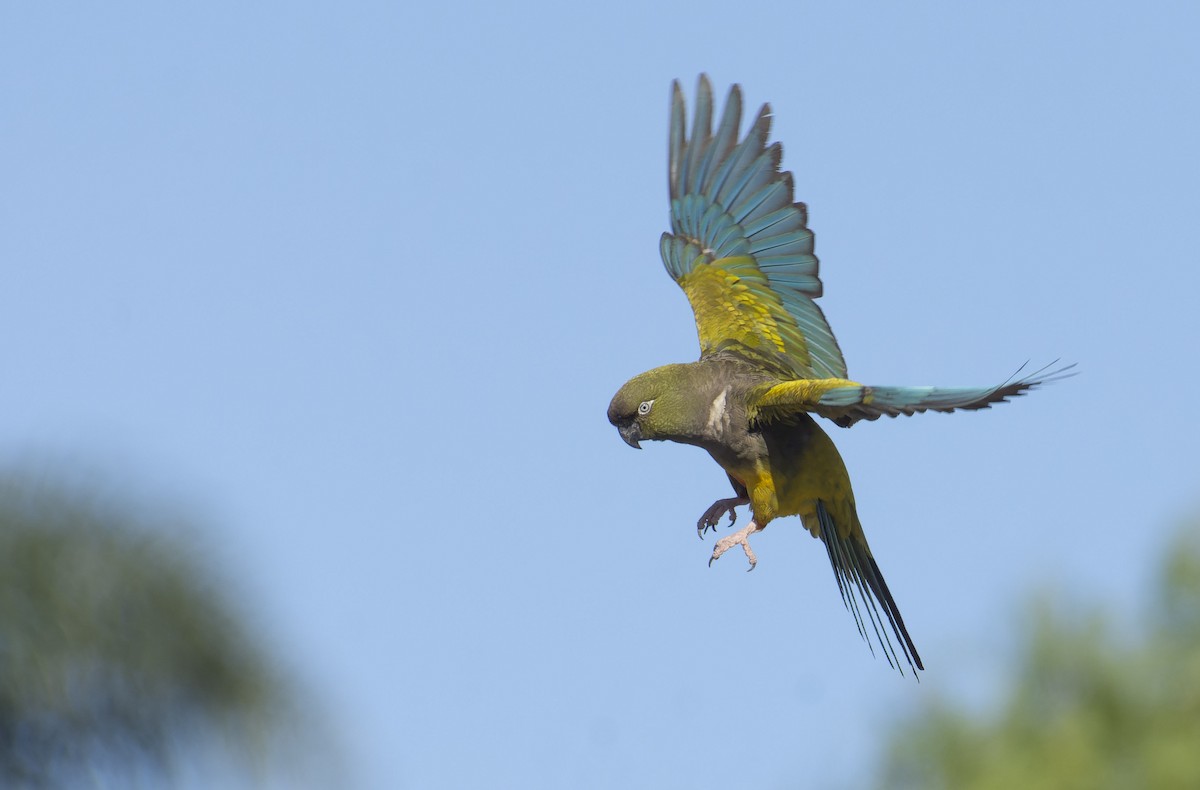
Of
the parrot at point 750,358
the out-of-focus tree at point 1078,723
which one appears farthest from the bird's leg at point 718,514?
the out-of-focus tree at point 1078,723

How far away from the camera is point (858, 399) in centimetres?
618

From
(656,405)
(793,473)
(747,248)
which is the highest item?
(747,248)

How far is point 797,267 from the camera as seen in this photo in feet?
26.0

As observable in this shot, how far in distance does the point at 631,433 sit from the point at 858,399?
1685 millimetres

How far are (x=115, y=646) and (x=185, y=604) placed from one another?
0.35 m

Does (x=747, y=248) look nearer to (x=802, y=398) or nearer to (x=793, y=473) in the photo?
(x=793, y=473)

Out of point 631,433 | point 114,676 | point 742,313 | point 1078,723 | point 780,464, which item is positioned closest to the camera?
point 114,676

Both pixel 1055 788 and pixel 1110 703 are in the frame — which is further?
pixel 1110 703

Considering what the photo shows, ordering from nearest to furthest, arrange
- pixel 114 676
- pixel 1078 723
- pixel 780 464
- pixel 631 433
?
pixel 114 676 → pixel 1078 723 → pixel 780 464 → pixel 631 433

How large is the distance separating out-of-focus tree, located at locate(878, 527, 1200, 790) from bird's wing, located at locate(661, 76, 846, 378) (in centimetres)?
201

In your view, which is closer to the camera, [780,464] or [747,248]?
[780,464]

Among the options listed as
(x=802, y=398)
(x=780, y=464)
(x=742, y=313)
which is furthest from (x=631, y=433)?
(x=802, y=398)

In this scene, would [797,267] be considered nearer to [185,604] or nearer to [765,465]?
[765,465]

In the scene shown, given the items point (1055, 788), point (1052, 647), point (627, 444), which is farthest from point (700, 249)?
point (1055, 788)
